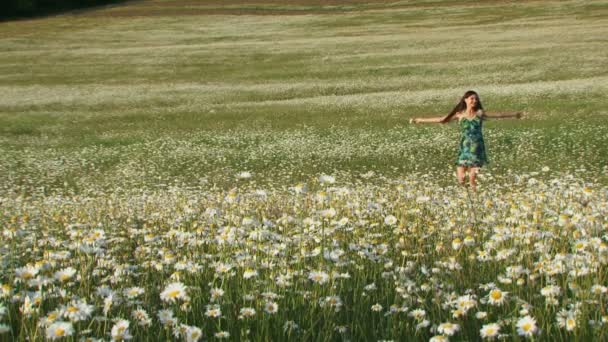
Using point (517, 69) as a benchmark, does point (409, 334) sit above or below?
above

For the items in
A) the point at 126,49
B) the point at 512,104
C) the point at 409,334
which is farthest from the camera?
the point at 126,49

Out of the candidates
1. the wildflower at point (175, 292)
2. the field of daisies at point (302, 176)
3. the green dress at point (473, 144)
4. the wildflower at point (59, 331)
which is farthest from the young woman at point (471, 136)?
the wildflower at point (59, 331)

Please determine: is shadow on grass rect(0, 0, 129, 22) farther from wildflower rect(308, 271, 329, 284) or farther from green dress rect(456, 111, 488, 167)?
wildflower rect(308, 271, 329, 284)

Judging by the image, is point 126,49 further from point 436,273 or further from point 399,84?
point 436,273

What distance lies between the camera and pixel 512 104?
26578 mm

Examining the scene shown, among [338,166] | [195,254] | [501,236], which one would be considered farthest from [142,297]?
[338,166]

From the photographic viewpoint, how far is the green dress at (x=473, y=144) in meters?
14.2

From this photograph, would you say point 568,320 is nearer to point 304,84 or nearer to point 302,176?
point 302,176

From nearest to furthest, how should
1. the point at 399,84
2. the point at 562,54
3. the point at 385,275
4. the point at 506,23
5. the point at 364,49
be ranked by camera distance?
1. the point at 385,275
2. the point at 399,84
3. the point at 562,54
4. the point at 364,49
5. the point at 506,23

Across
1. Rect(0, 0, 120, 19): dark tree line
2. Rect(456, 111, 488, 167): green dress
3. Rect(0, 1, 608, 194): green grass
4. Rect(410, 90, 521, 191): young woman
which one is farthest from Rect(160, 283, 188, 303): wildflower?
Rect(0, 0, 120, 19): dark tree line

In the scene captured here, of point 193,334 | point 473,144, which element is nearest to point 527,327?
point 193,334

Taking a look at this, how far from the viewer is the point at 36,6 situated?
79812mm

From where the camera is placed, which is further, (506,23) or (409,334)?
(506,23)

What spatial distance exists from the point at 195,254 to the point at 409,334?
1967 mm
